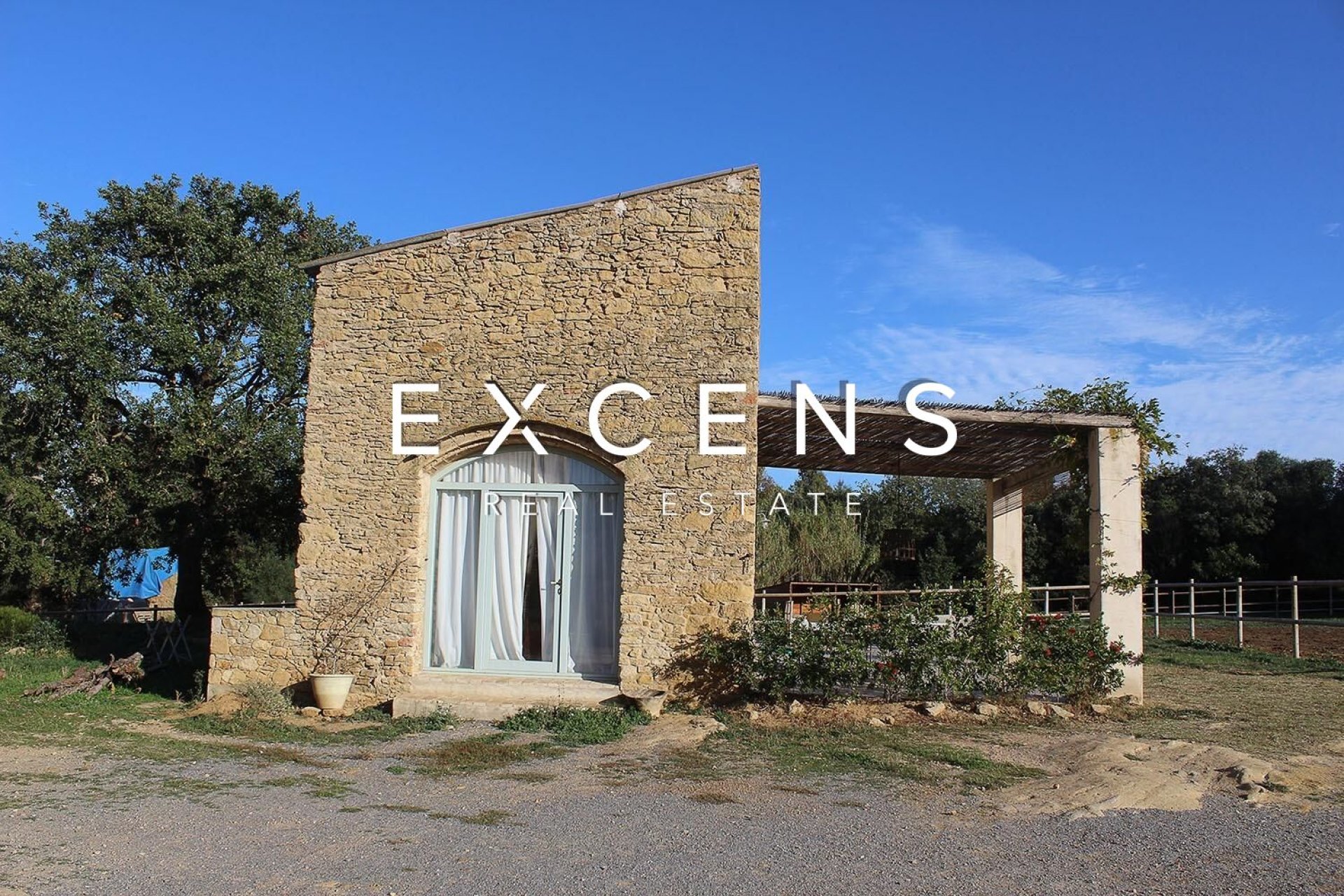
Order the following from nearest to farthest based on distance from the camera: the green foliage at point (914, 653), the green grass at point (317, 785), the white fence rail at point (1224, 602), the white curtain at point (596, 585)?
the green grass at point (317, 785)
the green foliage at point (914, 653)
the white curtain at point (596, 585)
the white fence rail at point (1224, 602)

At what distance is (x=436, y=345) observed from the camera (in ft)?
37.0

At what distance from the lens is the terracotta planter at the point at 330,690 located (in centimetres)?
1049

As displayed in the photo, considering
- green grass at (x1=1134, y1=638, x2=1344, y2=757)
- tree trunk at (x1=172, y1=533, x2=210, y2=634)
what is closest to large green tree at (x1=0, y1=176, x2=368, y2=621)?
tree trunk at (x1=172, y1=533, x2=210, y2=634)

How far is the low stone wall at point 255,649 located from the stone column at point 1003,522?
10349mm

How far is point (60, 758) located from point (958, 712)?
8.10 metres

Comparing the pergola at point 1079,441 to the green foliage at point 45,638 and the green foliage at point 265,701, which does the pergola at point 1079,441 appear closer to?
the green foliage at point 265,701

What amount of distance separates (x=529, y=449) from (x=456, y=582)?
5.51 feet

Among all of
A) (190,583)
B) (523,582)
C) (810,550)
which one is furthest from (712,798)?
(810,550)

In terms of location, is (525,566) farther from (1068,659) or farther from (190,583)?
(190,583)

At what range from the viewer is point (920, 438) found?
1238cm

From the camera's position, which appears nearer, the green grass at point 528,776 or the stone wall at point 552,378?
the green grass at point 528,776

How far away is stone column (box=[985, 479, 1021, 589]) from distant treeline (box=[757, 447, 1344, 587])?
412 inches

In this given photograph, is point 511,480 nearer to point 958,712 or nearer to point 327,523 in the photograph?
point 327,523

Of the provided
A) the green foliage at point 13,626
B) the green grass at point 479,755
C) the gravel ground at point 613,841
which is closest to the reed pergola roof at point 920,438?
the green grass at point 479,755
